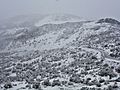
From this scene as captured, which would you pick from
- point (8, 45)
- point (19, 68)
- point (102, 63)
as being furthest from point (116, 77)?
point (8, 45)

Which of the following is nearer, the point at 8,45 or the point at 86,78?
the point at 86,78

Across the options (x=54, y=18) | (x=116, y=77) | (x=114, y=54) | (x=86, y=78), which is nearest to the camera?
(x=116, y=77)

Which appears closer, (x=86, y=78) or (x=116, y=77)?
(x=116, y=77)

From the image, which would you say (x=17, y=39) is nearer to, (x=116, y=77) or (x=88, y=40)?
(x=88, y=40)

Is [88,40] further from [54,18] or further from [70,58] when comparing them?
[54,18]

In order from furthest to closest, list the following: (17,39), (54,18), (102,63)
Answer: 1. (54,18)
2. (17,39)
3. (102,63)

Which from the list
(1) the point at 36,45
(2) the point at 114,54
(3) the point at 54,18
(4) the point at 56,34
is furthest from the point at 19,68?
(3) the point at 54,18

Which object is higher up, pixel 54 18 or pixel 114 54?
pixel 54 18
